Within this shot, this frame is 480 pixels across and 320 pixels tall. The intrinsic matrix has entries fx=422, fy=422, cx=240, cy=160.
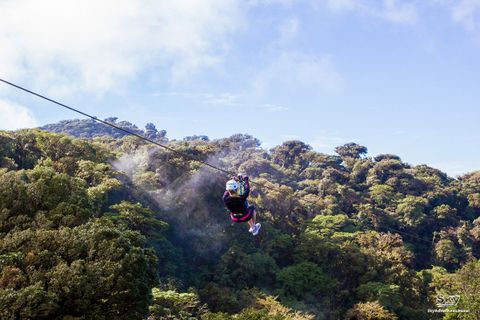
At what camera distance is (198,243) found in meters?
33.6

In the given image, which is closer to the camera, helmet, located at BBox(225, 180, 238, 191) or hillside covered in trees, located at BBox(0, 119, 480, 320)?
helmet, located at BBox(225, 180, 238, 191)

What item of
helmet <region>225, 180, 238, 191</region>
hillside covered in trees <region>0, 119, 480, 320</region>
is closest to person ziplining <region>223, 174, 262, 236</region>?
helmet <region>225, 180, 238, 191</region>

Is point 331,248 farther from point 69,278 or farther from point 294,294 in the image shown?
point 69,278

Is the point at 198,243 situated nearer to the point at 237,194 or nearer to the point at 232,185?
the point at 237,194

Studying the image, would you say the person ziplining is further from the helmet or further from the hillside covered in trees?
the hillside covered in trees

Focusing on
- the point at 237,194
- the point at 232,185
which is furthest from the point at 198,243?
the point at 232,185

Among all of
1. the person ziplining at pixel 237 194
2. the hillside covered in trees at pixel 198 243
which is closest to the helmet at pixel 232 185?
the person ziplining at pixel 237 194

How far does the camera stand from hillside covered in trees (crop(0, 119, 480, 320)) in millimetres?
15156

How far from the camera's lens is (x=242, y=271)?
30.9 metres

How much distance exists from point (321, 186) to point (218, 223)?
84.0 ft

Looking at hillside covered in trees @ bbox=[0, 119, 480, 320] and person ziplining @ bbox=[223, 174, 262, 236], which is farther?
hillside covered in trees @ bbox=[0, 119, 480, 320]

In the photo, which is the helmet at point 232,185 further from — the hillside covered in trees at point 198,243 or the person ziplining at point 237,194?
the hillside covered in trees at point 198,243

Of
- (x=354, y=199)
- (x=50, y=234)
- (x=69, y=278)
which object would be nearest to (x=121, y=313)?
(x=69, y=278)

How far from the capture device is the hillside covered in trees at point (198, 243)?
1516 centimetres
